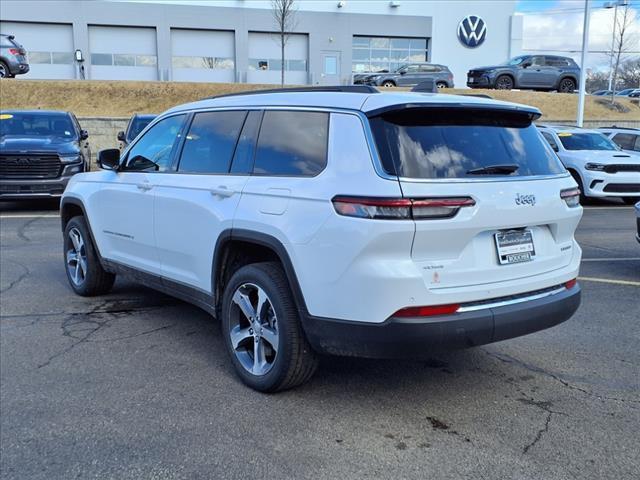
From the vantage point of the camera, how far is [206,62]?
4259 centimetres

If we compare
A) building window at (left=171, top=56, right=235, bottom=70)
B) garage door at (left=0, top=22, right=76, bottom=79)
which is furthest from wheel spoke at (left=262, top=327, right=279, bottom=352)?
garage door at (left=0, top=22, right=76, bottom=79)

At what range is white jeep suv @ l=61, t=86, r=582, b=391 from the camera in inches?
130

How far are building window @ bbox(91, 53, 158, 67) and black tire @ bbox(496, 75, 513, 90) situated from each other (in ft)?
75.5

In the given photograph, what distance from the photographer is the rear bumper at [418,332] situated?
3.33 m

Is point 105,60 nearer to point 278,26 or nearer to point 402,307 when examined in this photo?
point 278,26

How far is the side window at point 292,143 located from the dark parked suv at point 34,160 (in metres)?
9.46

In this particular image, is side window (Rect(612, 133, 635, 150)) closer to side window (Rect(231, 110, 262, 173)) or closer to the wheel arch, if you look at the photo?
side window (Rect(231, 110, 262, 173))

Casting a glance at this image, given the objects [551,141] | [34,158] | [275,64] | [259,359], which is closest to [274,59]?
[275,64]

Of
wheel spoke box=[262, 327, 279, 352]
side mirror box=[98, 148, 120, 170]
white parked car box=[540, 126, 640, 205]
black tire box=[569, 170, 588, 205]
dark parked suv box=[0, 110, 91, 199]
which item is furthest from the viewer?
black tire box=[569, 170, 588, 205]

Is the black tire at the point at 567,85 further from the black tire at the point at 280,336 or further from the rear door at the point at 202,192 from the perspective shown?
the black tire at the point at 280,336

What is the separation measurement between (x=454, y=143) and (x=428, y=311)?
0.98 m

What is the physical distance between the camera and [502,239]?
3586 millimetres

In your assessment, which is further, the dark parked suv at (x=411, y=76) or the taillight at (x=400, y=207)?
the dark parked suv at (x=411, y=76)

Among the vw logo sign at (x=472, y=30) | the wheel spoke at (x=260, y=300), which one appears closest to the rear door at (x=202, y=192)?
the wheel spoke at (x=260, y=300)
